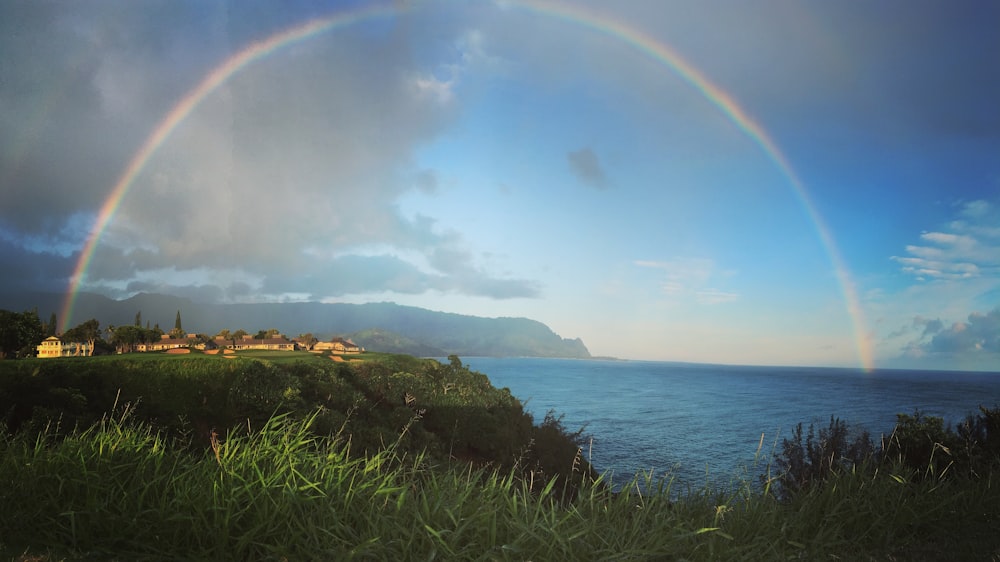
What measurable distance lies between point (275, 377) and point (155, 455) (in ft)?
24.9

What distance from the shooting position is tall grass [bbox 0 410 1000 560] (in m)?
3.92

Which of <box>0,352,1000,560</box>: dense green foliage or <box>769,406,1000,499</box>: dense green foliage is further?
<box>769,406,1000,499</box>: dense green foliage

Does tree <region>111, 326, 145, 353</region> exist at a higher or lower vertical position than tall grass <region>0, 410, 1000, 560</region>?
higher

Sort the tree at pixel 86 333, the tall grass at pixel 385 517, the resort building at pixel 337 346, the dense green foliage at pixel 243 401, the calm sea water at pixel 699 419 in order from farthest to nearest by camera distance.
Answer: the calm sea water at pixel 699 419
the resort building at pixel 337 346
the tree at pixel 86 333
the dense green foliage at pixel 243 401
the tall grass at pixel 385 517

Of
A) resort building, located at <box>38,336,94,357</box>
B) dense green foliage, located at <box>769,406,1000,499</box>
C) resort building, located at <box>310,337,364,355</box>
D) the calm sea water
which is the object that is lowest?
the calm sea water

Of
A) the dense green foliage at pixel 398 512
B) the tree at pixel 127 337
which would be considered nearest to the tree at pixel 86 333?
the tree at pixel 127 337

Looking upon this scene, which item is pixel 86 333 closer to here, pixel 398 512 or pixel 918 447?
pixel 398 512

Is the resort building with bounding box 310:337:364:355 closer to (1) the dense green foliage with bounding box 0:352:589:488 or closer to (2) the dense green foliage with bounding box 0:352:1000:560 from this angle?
(1) the dense green foliage with bounding box 0:352:589:488

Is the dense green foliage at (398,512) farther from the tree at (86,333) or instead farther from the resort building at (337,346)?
the resort building at (337,346)

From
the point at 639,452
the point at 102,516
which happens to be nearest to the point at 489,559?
the point at 102,516

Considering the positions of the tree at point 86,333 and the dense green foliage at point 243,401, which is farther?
the tree at point 86,333

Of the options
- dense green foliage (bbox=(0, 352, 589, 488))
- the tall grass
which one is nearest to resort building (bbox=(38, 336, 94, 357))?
dense green foliage (bbox=(0, 352, 589, 488))

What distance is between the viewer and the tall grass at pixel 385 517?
3.92 meters

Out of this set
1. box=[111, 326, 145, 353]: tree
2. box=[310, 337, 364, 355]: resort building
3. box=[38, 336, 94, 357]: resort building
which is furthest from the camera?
box=[310, 337, 364, 355]: resort building
